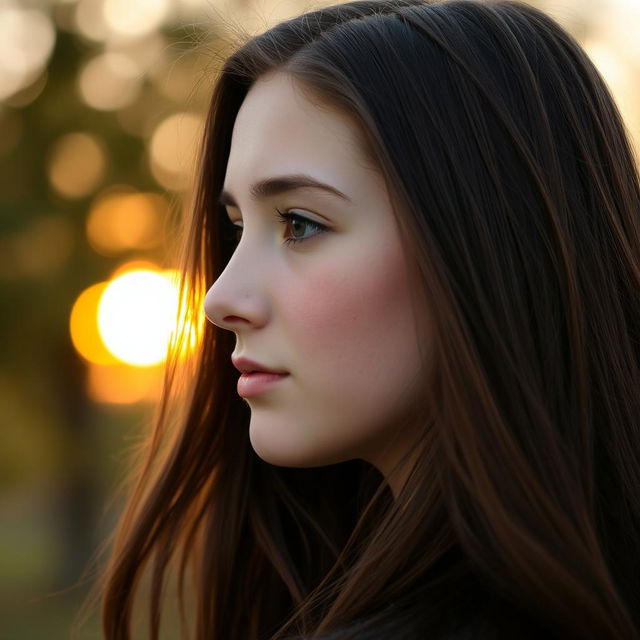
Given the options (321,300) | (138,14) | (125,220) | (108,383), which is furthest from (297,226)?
(108,383)

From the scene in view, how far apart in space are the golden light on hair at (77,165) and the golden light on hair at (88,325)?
4.42 ft

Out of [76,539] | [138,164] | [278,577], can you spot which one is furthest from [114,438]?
[278,577]

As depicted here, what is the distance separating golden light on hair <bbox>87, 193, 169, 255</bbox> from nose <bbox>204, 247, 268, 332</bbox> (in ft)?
32.1

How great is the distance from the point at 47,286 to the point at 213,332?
9525 mm

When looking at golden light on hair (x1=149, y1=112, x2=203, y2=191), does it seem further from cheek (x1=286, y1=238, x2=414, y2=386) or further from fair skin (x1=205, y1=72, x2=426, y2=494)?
cheek (x1=286, y1=238, x2=414, y2=386)

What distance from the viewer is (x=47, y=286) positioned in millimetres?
11742

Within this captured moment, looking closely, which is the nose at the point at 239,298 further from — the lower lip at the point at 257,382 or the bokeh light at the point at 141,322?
the bokeh light at the point at 141,322

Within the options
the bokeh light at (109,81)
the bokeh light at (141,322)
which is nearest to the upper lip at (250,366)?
the bokeh light at (141,322)

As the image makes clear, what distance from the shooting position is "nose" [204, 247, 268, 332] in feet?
6.89

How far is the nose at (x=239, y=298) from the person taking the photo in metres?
2.10

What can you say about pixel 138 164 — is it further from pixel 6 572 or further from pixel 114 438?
pixel 6 572

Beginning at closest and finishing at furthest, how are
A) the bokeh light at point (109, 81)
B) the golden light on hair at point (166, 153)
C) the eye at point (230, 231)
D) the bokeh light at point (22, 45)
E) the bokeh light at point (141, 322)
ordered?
1. the eye at point (230, 231)
2. the bokeh light at point (141, 322)
3. the golden light on hair at point (166, 153)
4. the bokeh light at point (22, 45)
5. the bokeh light at point (109, 81)

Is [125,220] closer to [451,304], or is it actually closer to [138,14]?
[138,14]

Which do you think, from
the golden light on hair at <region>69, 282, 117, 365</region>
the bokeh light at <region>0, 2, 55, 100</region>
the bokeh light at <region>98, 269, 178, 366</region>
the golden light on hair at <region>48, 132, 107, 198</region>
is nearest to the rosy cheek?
the bokeh light at <region>98, 269, 178, 366</region>
